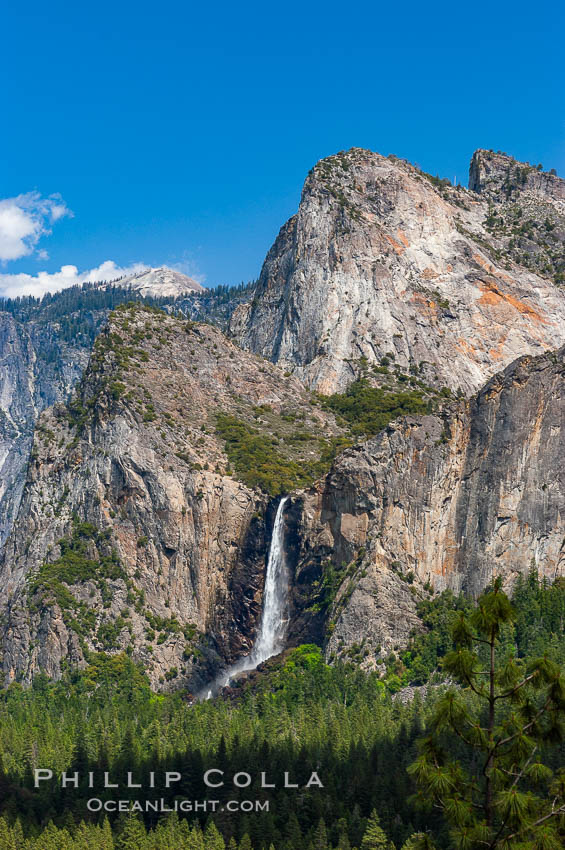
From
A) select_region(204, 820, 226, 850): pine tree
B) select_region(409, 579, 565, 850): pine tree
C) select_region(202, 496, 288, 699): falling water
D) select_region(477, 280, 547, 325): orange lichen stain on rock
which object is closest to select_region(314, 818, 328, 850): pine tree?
select_region(204, 820, 226, 850): pine tree

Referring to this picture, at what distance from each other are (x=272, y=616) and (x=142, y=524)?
21.1 m

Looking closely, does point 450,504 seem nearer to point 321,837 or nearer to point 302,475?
point 302,475

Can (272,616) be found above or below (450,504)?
below

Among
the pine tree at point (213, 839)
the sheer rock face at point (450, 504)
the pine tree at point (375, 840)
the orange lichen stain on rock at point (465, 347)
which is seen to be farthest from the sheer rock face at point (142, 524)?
the pine tree at point (375, 840)

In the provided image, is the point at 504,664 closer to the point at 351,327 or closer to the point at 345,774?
the point at 345,774

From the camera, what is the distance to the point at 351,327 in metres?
193

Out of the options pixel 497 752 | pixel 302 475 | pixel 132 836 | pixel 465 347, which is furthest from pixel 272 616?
pixel 497 752

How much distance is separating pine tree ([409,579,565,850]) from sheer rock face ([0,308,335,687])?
389ft

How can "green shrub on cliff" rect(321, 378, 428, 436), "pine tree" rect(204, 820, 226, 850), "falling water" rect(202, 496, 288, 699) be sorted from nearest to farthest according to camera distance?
"pine tree" rect(204, 820, 226, 850), "falling water" rect(202, 496, 288, 699), "green shrub on cliff" rect(321, 378, 428, 436)

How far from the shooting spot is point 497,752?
2756 centimetres

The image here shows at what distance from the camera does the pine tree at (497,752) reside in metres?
26.3

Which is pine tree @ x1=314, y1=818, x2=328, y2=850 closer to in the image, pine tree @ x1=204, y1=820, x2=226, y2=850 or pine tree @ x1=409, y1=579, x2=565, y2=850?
pine tree @ x1=204, y1=820, x2=226, y2=850

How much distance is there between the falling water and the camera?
147250 mm

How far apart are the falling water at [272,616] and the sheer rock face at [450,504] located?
30.9 feet
